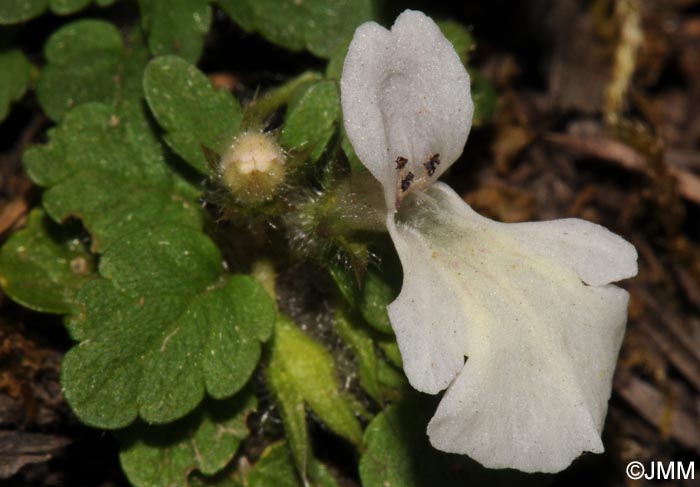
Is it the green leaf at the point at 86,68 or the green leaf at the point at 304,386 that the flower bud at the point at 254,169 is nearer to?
the green leaf at the point at 304,386

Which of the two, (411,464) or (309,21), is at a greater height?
(309,21)

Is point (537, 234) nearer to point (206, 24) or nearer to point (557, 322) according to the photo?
point (557, 322)

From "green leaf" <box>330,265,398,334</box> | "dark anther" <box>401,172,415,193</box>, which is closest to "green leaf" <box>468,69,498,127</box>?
"green leaf" <box>330,265,398,334</box>

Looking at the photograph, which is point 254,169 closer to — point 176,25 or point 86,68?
point 176,25

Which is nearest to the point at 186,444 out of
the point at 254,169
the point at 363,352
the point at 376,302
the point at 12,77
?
the point at 363,352

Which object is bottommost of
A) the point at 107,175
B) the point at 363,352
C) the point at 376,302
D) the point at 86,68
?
the point at 363,352

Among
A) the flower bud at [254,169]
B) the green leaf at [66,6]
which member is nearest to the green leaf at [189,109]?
the flower bud at [254,169]
